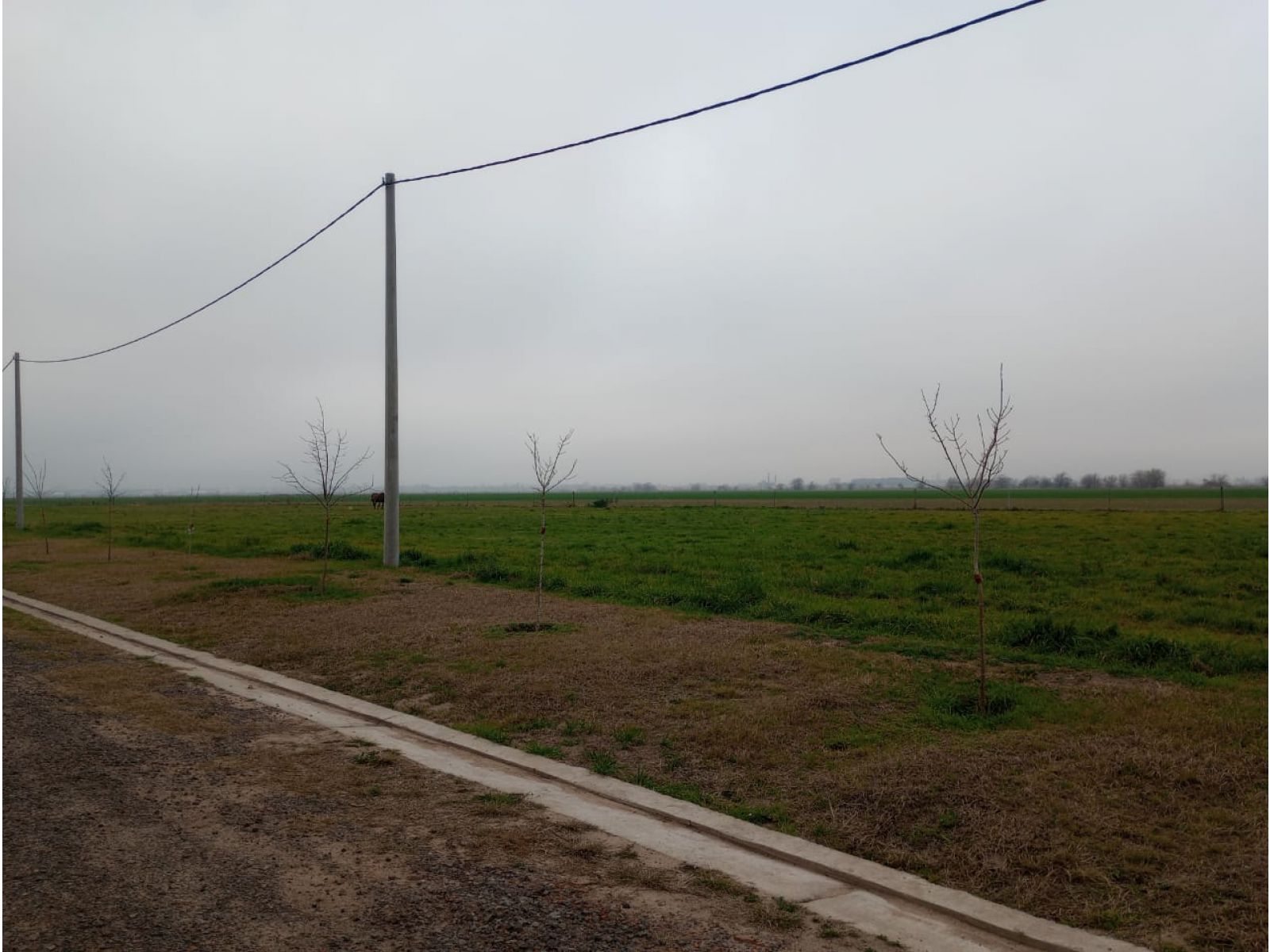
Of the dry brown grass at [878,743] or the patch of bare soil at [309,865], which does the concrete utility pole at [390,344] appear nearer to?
the dry brown grass at [878,743]

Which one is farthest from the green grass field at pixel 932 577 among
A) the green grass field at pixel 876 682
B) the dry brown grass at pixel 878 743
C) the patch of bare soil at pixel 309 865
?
the patch of bare soil at pixel 309 865

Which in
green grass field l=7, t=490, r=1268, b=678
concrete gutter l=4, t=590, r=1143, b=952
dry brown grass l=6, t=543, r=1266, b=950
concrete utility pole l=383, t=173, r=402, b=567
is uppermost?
concrete utility pole l=383, t=173, r=402, b=567

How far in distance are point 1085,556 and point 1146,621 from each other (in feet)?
28.0

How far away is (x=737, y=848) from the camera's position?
515 centimetres

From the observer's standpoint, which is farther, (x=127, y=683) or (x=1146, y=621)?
(x=1146, y=621)

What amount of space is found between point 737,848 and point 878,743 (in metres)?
2.29

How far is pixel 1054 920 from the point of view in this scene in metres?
4.25

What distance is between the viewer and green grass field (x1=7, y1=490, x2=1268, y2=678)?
436 inches

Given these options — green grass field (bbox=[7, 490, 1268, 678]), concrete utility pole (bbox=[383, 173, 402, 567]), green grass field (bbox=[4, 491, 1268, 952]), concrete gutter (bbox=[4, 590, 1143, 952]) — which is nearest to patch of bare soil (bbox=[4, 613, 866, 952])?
concrete gutter (bbox=[4, 590, 1143, 952])

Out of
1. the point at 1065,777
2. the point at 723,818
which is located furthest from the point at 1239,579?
the point at 723,818

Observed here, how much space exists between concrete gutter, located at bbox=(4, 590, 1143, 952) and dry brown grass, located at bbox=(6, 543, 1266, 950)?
22cm

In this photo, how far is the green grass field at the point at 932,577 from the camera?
1108 cm

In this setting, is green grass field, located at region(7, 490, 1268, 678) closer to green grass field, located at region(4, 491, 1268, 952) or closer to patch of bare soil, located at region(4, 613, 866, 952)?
green grass field, located at region(4, 491, 1268, 952)

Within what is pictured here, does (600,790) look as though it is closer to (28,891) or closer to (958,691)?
(28,891)
